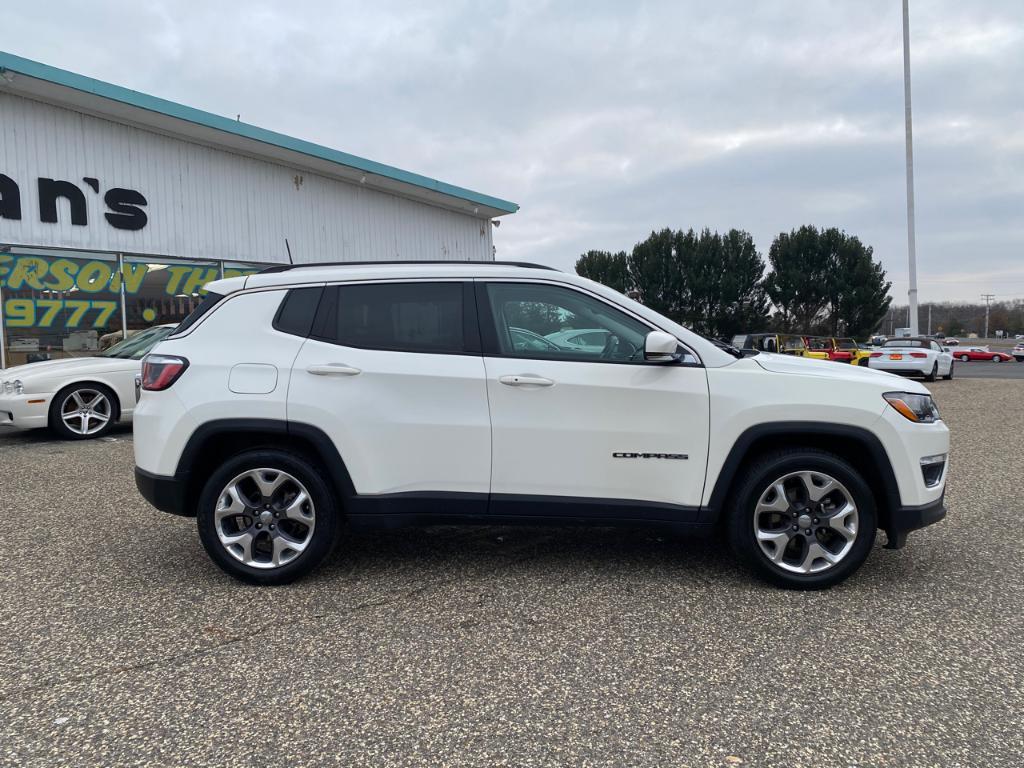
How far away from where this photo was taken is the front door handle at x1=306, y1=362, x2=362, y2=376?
3658 mm

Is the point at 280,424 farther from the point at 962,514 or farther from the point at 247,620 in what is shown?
the point at 962,514

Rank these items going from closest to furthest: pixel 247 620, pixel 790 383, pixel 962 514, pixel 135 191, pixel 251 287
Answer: pixel 247 620 → pixel 790 383 → pixel 251 287 → pixel 962 514 → pixel 135 191

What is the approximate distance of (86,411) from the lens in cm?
877

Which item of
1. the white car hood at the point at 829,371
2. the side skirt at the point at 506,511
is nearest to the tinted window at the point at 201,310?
the side skirt at the point at 506,511

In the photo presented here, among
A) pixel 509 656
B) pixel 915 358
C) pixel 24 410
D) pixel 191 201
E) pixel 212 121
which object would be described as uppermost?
pixel 212 121

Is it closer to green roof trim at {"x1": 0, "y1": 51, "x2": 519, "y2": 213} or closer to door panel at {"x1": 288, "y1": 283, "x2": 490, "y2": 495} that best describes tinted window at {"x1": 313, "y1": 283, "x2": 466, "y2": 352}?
door panel at {"x1": 288, "y1": 283, "x2": 490, "y2": 495}

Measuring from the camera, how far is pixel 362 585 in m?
3.77

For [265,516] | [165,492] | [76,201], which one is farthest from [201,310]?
[76,201]

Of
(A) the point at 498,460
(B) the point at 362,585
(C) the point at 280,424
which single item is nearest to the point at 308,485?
(C) the point at 280,424

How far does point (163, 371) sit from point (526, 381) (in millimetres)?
1902

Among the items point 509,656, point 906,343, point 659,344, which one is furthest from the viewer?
point 906,343

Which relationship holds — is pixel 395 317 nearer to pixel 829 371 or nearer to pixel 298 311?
pixel 298 311

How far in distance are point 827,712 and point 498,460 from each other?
180 cm

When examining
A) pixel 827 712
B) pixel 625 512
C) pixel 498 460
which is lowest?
pixel 827 712
